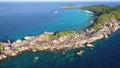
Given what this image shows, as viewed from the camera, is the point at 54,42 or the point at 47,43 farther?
the point at 54,42

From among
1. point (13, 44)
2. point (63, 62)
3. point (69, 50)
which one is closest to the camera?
point (63, 62)

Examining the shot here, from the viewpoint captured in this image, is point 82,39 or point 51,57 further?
point 82,39

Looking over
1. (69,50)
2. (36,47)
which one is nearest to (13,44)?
(36,47)

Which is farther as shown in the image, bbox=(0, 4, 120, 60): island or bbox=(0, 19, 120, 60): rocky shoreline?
bbox=(0, 4, 120, 60): island

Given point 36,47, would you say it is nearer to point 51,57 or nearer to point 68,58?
point 51,57

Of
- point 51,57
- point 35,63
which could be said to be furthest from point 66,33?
point 35,63

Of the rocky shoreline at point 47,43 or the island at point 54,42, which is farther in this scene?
the island at point 54,42

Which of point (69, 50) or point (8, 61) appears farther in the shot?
point (69, 50)

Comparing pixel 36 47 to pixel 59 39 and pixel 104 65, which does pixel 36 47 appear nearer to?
pixel 59 39

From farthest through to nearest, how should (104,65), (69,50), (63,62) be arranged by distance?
(69,50), (63,62), (104,65)
